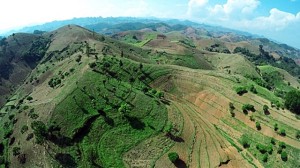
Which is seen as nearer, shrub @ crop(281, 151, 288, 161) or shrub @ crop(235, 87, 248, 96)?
shrub @ crop(281, 151, 288, 161)

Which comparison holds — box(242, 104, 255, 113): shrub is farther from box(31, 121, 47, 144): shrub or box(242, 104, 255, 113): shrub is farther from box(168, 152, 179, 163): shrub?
box(31, 121, 47, 144): shrub

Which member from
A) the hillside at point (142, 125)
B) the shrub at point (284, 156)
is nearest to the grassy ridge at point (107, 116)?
the hillside at point (142, 125)

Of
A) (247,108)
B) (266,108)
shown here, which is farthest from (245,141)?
(266,108)

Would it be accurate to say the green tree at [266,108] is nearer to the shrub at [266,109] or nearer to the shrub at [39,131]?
the shrub at [266,109]

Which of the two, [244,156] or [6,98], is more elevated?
[244,156]

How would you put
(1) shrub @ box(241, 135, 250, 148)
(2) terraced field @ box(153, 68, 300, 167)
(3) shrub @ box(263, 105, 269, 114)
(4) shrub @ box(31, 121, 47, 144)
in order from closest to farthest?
(4) shrub @ box(31, 121, 47, 144) → (2) terraced field @ box(153, 68, 300, 167) → (1) shrub @ box(241, 135, 250, 148) → (3) shrub @ box(263, 105, 269, 114)

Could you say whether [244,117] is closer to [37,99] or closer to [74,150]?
[74,150]

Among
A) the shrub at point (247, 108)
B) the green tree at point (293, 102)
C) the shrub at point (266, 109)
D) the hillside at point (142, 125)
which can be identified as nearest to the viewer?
the hillside at point (142, 125)

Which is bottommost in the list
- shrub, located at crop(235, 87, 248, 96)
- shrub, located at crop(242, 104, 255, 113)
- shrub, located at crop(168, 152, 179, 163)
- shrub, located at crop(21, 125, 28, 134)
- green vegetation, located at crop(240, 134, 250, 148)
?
green vegetation, located at crop(240, 134, 250, 148)

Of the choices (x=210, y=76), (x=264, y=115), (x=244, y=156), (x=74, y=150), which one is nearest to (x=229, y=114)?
(x=264, y=115)

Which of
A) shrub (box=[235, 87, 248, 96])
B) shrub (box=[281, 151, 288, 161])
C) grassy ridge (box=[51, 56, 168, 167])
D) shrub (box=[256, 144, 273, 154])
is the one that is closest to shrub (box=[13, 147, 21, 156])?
grassy ridge (box=[51, 56, 168, 167])

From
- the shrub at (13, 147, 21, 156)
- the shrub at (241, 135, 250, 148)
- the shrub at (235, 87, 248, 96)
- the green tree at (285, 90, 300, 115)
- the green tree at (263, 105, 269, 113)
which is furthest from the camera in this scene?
the shrub at (235, 87, 248, 96)
